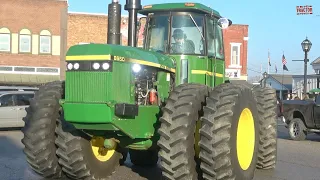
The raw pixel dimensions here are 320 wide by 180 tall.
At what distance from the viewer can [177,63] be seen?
8250mm

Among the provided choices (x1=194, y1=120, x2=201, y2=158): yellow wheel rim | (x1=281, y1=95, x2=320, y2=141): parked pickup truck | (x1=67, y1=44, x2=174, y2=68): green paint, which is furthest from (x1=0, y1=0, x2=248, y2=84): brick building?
(x1=194, y1=120, x2=201, y2=158): yellow wheel rim

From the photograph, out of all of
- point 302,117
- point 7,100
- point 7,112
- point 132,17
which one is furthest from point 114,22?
point 7,100

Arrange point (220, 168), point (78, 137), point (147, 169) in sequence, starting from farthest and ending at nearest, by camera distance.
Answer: point (147, 169)
point (78, 137)
point (220, 168)

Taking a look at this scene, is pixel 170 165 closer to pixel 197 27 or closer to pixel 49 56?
pixel 197 27

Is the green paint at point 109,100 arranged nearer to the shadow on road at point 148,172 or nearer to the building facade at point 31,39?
the shadow on road at point 148,172

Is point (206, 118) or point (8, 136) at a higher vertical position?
point (206, 118)

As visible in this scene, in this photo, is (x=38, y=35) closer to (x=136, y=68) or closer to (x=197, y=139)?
(x=136, y=68)

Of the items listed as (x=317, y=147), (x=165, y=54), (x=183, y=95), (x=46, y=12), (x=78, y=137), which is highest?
(x=46, y=12)

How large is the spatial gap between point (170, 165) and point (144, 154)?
9.49ft

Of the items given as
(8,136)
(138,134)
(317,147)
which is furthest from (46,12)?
(138,134)

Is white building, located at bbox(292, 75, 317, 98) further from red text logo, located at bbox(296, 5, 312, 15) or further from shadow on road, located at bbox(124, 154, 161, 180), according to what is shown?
shadow on road, located at bbox(124, 154, 161, 180)

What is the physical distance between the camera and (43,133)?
7531mm

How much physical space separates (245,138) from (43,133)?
3.14 metres

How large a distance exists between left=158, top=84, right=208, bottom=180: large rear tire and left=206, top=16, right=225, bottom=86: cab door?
6.76ft
